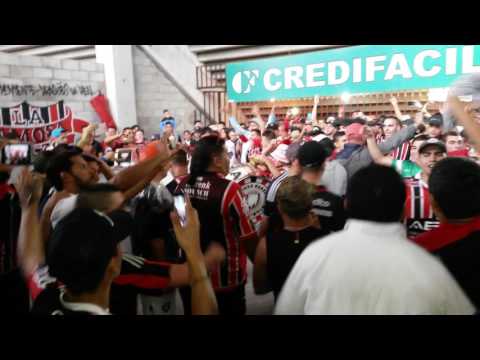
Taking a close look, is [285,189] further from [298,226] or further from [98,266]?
[98,266]

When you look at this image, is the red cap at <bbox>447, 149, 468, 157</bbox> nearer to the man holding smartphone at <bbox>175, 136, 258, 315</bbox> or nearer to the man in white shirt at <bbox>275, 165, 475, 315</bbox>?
the man holding smartphone at <bbox>175, 136, 258, 315</bbox>

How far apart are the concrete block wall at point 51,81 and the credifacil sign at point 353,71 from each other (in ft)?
13.7

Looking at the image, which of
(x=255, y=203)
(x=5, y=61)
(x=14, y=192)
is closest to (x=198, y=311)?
(x=255, y=203)

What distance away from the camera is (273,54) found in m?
13.0

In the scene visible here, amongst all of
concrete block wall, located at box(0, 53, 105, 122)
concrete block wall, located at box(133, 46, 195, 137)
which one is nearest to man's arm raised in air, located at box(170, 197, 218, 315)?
concrete block wall, located at box(0, 53, 105, 122)

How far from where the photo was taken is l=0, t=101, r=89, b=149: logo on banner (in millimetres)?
9695

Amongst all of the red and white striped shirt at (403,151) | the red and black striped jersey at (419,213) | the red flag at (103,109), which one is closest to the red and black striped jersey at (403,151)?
the red and white striped shirt at (403,151)

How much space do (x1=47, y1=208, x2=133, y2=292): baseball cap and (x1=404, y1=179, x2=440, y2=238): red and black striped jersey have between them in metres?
2.17

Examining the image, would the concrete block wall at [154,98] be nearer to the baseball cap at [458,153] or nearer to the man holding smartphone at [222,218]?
the baseball cap at [458,153]

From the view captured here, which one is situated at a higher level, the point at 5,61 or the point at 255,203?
the point at 5,61

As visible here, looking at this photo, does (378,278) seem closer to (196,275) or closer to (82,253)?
(196,275)

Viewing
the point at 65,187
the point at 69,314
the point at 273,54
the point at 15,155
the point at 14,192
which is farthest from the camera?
the point at 273,54

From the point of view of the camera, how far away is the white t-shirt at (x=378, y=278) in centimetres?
134
